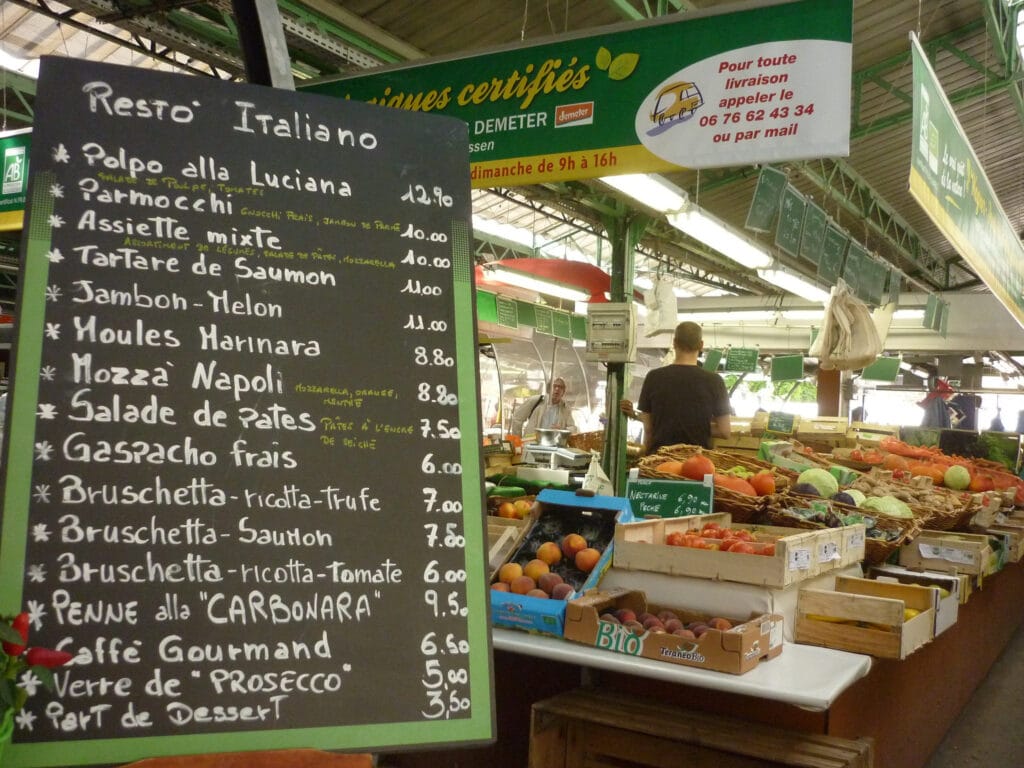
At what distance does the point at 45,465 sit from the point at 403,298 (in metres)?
0.67

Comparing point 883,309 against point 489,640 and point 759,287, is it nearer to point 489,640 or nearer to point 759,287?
point 759,287

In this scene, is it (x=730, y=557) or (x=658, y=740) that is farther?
(x=730, y=557)

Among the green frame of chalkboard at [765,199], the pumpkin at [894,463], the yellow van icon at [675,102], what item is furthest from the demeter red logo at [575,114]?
the pumpkin at [894,463]

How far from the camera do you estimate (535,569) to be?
283 cm

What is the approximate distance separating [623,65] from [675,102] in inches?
11.8

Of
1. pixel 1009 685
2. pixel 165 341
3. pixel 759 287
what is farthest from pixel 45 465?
pixel 759 287

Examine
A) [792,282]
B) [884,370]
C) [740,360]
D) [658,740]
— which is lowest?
[658,740]

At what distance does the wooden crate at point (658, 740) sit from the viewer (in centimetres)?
241

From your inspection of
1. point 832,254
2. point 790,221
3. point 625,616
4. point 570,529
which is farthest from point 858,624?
point 832,254

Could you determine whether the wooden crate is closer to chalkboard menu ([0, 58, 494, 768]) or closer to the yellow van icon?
chalkboard menu ([0, 58, 494, 768])

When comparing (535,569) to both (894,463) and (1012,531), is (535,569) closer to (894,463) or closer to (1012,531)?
(1012,531)

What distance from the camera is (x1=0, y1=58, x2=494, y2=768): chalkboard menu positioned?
4.70 feet

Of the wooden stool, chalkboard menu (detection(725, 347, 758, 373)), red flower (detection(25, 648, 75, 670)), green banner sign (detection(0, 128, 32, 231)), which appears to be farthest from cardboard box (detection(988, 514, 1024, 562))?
chalkboard menu (detection(725, 347, 758, 373))

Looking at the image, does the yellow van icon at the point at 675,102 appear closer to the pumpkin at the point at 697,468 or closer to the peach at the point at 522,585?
the pumpkin at the point at 697,468
